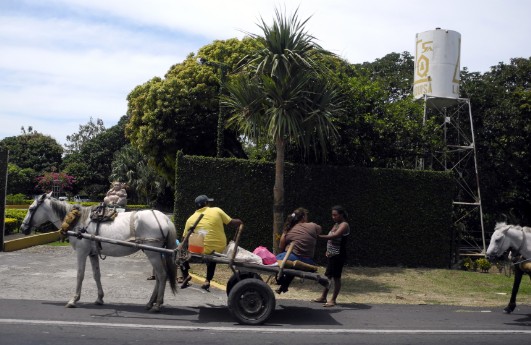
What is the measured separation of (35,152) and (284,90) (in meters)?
63.9

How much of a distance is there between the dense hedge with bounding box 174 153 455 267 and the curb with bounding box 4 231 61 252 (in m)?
6.04

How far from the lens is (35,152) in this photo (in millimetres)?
70812

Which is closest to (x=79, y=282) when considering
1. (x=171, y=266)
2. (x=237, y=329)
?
(x=171, y=266)

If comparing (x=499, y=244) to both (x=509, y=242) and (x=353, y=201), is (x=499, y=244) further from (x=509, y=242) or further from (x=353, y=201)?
(x=353, y=201)

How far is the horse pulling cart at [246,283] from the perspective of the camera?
29.0 feet

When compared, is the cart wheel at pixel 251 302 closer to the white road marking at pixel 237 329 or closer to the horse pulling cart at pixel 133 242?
the white road marking at pixel 237 329

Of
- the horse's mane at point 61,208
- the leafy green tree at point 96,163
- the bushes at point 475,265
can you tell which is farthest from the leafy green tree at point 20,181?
the horse's mane at point 61,208

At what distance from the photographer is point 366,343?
26.6ft

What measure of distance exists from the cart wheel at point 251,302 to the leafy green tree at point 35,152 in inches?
2524

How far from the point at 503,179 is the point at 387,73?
15.4 m

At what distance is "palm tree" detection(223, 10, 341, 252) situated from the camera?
46.6 ft

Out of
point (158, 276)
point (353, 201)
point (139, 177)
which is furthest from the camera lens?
point (139, 177)

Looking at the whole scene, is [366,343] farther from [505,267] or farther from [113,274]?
[505,267]

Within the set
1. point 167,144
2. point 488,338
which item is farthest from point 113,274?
point 167,144
